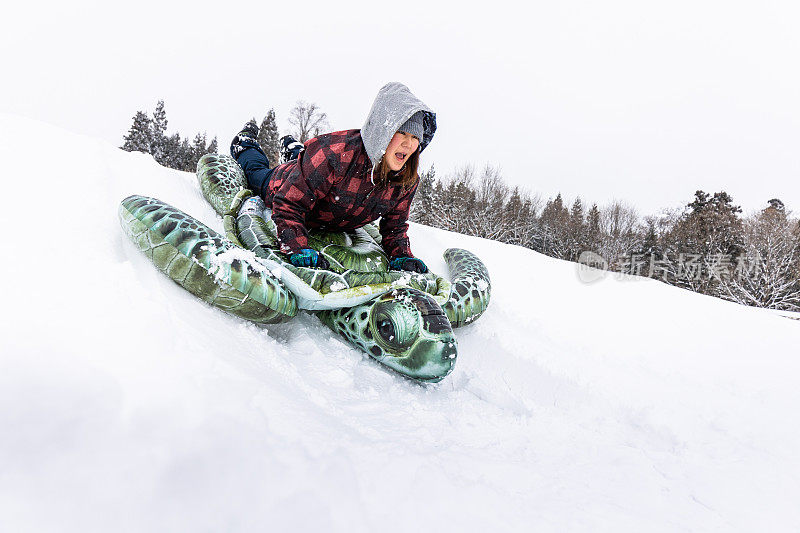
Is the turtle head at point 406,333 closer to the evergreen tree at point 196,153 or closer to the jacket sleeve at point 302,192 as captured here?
the jacket sleeve at point 302,192

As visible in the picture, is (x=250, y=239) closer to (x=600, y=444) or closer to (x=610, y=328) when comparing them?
(x=600, y=444)

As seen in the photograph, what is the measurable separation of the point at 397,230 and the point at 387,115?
60cm

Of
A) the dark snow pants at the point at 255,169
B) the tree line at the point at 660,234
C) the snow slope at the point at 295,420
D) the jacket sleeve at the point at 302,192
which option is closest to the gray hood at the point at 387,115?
the jacket sleeve at the point at 302,192

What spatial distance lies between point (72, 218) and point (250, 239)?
62 cm

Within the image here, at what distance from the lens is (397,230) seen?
194 cm

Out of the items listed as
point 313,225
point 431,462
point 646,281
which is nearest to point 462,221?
point 646,281

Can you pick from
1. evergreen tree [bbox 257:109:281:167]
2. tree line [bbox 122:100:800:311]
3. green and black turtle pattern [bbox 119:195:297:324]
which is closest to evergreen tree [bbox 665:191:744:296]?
tree line [bbox 122:100:800:311]

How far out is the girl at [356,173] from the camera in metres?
1.50

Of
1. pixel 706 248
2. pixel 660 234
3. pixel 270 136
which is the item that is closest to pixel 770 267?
pixel 706 248

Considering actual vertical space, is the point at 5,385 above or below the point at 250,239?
below

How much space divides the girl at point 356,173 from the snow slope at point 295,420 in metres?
0.45

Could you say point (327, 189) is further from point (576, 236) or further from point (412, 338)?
point (576, 236)

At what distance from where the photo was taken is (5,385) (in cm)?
52

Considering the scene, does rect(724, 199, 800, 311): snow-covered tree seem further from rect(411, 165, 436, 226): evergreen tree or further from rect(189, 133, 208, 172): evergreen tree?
rect(189, 133, 208, 172): evergreen tree
